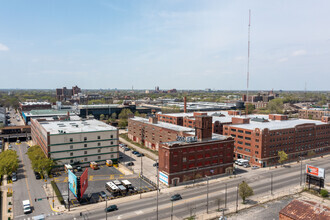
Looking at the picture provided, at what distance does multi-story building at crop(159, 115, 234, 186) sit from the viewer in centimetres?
7262

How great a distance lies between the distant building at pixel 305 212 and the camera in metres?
42.8

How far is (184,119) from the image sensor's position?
142625 millimetres

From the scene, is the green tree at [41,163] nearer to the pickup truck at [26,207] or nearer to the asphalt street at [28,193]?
the asphalt street at [28,193]

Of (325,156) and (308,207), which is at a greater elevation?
(308,207)

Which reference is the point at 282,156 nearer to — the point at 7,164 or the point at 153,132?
the point at 153,132

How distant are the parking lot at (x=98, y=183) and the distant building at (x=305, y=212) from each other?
120 feet

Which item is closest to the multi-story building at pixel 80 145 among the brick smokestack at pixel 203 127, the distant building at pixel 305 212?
the brick smokestack at pixel 203 127

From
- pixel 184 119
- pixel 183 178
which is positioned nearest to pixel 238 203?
pixel 183 178

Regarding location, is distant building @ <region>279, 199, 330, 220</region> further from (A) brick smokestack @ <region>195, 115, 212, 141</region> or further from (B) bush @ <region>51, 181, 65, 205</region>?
(B) bush @ <region>51, 181, 65, 205</region>

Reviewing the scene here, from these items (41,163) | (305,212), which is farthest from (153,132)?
(305,212)

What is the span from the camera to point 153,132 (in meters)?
116

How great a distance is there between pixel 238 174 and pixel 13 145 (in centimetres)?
10983

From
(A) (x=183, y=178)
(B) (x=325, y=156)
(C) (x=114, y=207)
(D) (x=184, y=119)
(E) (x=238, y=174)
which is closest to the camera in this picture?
(C) (x=114, y=207)

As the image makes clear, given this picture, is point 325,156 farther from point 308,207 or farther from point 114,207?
point 114,207
